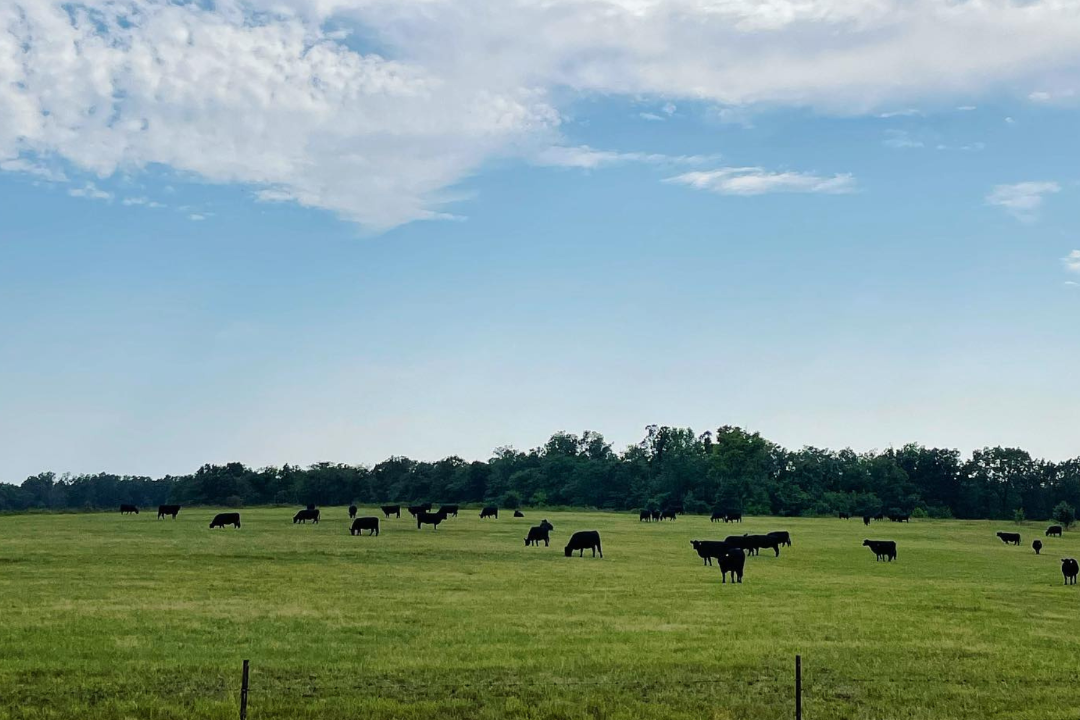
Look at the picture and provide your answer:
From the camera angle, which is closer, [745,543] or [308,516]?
[745,543]

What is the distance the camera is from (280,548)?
4816 cm

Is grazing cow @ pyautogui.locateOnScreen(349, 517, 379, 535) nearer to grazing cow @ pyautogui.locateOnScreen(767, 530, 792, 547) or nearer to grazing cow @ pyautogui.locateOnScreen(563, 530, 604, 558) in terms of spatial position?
grazing cow @ pyautogui.locateOnScreen(563, 530, 604, 558)

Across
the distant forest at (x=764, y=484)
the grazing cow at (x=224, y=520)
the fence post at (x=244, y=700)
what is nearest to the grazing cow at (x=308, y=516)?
the grazing cow at (x=224, y=520)

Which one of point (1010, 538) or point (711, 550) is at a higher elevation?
point (711, 550)

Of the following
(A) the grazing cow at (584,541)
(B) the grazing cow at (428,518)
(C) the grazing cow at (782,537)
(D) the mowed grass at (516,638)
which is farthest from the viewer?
(B) the grazing cow at (428,518)

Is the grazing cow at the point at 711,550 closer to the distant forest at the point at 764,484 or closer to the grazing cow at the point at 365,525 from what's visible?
the grazing cow at the point at 365,525

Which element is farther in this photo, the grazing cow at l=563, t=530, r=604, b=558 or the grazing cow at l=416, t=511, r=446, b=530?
the grazing cow at l=416, t=511, r=446, b=530

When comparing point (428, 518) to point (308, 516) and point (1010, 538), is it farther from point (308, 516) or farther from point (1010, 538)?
point (1010, 538)

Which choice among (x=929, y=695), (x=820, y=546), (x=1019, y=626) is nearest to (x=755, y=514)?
(x=820, y=546)

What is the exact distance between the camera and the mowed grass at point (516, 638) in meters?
16.6

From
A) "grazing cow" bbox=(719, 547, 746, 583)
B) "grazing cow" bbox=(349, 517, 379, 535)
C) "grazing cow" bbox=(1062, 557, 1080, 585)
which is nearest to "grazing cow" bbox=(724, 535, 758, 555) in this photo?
"grazing cow" bbox=(719, 547, 746, 583)

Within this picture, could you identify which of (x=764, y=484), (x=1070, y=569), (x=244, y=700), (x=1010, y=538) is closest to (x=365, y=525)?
(x=1070, y=569)

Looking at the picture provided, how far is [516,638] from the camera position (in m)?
22.7

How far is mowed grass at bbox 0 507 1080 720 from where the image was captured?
54.6ft
